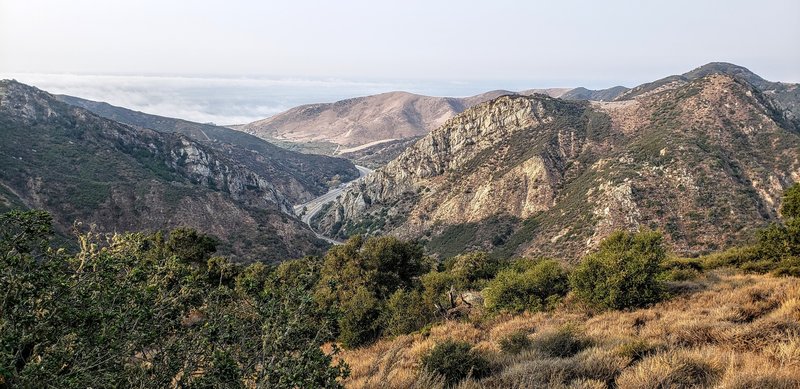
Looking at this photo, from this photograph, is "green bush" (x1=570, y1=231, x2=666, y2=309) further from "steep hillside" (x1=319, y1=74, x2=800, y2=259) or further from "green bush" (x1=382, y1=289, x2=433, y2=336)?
"steep hillside" (x1=319, y1=74, x2=800, y2=259)

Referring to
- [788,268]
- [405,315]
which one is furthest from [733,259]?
[405,315]

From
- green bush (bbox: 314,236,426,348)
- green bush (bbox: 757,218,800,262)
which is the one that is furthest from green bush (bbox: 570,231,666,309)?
green bush (bbox: 314,236,426,348)

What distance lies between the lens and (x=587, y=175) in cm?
7925

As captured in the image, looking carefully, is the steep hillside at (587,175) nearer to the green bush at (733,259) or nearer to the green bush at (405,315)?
the green bush at (733,259)

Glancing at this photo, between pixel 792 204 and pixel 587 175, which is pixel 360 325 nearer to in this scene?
pixel 792 204

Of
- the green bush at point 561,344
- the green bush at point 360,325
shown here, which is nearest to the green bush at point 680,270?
the green bush at point 561,344

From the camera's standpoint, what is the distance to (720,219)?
5503 cm

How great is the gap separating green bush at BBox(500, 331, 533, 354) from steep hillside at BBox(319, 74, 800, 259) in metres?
52.4

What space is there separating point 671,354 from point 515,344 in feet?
13.0

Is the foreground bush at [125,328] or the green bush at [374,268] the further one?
the green bush at [374,268]

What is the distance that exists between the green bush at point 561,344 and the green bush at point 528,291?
8.31 meters

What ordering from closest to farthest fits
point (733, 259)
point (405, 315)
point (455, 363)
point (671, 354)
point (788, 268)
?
1. point (671, 354)
2. point (455, 363)
3. point (788, 268)
4. point (405, 315)
5. point (733, 259)

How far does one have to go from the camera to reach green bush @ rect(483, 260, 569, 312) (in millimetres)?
18578

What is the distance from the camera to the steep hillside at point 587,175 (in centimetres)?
6012
